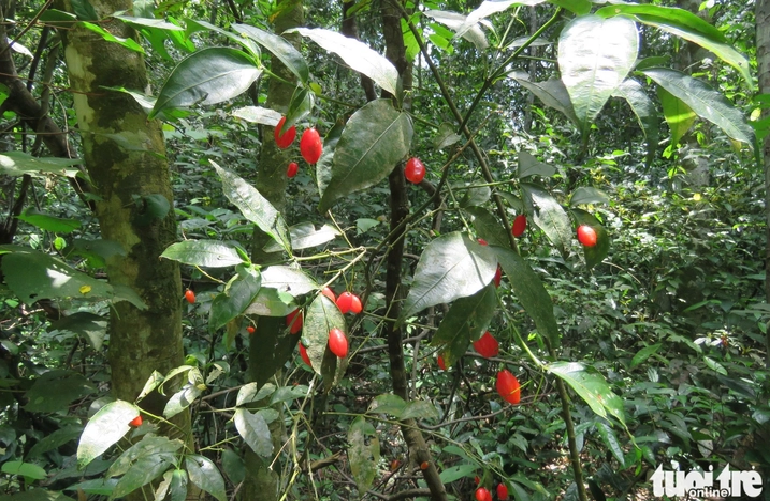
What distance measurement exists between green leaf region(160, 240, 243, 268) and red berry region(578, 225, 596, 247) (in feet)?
1.70

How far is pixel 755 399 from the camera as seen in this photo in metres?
1.51

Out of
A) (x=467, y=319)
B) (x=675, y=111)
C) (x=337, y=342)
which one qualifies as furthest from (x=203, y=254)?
(x=675, y=111)

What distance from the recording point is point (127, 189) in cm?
81

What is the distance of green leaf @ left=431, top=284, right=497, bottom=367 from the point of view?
1.89 ft

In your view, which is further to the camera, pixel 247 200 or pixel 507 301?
pixel 507 301

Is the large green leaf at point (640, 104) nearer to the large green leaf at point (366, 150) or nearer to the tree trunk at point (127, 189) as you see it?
the large green leaf at point (366, 150)

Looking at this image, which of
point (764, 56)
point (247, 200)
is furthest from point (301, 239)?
point (764, 56)

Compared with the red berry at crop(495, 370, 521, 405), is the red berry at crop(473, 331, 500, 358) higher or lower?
higher

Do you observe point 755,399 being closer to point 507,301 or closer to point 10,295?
point 507,301

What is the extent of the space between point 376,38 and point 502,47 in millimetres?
4930

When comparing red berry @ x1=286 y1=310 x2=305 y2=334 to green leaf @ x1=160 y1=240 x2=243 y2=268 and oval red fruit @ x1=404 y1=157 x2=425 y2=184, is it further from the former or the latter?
oval red fruit @ x1=404 y1=157 x2=425 y2=184

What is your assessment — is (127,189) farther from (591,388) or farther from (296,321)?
(591,388)

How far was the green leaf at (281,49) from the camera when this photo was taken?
49cm

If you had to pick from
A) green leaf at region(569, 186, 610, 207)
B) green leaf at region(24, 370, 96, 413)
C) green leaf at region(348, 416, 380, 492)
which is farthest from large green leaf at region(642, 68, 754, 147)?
green leaf at region(24, 370, 96, 413)
